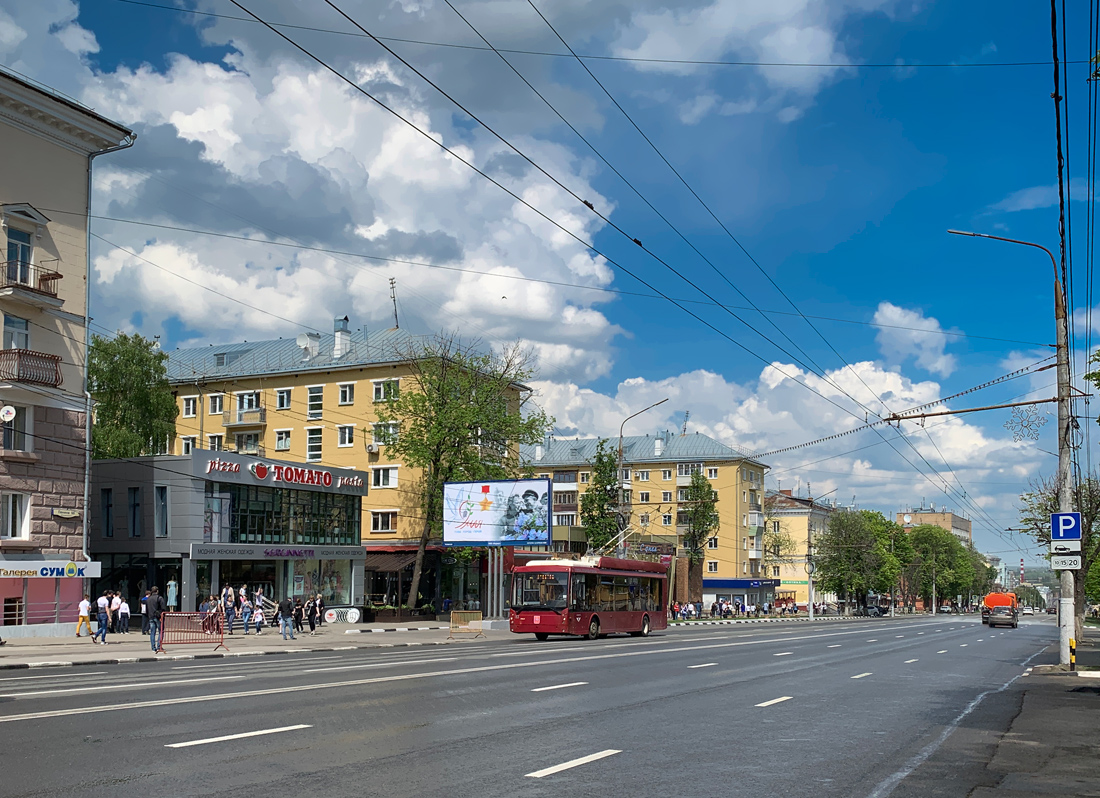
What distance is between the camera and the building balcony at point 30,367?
113 feet

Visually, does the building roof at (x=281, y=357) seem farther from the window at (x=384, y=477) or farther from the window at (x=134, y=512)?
the window at (x=134, y=512)

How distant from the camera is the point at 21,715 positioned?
12531 mm

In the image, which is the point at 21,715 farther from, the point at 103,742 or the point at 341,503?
the point at 341,503

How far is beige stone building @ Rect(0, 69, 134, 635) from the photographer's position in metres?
34.3

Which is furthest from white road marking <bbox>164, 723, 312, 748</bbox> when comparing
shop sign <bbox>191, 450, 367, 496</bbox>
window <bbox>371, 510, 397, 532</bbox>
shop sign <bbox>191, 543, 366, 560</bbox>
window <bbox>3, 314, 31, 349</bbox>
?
window <bbox>371, 510, 397, 532</bbox>

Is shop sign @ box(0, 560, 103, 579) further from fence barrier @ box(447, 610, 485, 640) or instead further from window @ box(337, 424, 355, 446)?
window @ box(337, 424, 355, 446)

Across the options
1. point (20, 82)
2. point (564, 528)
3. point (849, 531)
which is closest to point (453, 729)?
point (20, 82)

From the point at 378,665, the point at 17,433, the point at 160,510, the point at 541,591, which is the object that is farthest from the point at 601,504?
the point at 378,665

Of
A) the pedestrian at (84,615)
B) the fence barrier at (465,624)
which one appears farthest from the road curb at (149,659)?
the fence barrier at (465,624)

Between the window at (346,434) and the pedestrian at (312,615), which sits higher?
the window at (346,434)

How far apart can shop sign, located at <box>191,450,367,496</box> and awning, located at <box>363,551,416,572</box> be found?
7392 mm

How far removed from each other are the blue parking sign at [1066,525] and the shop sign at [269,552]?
3212 cm

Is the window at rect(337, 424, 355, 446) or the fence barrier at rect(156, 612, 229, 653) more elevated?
the window at rect(337, 424, 355, 446)

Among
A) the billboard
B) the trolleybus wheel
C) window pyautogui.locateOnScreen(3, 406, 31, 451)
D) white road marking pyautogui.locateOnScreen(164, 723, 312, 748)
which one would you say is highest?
window pyautogui.locateOnScreen(3, 406, 31, 451)
